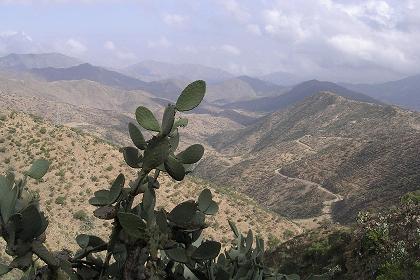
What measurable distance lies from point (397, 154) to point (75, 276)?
72495mm

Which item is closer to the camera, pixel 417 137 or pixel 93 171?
pixel 93 171

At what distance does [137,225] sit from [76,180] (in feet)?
96.0

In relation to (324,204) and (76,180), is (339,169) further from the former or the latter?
(76,180)

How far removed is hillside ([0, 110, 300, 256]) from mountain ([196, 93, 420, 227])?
533 inches

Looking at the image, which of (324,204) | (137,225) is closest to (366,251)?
(137,225)

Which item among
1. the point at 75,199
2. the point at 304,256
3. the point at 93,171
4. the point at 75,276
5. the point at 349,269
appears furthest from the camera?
the point at 93,171

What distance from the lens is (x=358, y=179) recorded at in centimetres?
6888

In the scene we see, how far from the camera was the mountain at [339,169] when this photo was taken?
5936cm

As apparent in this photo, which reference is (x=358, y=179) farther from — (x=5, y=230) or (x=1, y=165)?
(x=5, y=230)

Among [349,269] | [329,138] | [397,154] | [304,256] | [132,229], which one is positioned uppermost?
[132,229]

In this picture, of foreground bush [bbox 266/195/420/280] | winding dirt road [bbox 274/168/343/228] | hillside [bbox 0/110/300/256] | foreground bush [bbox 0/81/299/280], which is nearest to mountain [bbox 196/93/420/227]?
winding dirt road [bbox 274/168/343/228]

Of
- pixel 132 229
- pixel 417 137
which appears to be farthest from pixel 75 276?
pixel 417 137

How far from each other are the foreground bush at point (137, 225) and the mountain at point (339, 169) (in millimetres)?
39980

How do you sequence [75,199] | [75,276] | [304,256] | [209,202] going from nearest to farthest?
[75,276], [209,202], [304,256], [75,199]
